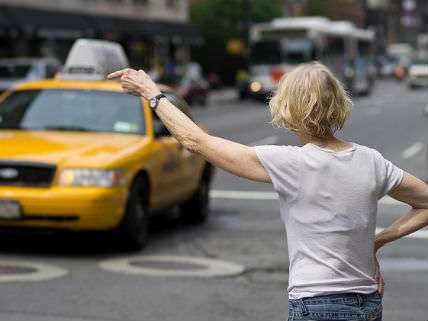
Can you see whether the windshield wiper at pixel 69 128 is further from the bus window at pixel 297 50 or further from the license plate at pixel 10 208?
the bus window at pixel 297 50

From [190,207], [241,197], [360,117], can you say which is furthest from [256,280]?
[360,117]

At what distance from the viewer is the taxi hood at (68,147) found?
9.62 metres

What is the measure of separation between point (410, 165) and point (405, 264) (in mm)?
10276

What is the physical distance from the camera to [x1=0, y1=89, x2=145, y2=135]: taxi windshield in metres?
10.8

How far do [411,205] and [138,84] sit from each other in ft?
3.70

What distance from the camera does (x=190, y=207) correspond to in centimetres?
1232

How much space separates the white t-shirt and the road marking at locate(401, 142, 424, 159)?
1815 cm

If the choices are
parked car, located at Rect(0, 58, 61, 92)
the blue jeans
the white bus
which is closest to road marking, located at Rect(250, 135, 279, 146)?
parked car, located at Rect(0, 58, 61, 92)

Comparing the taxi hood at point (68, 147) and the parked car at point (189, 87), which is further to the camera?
the parked car at point (189, 87)

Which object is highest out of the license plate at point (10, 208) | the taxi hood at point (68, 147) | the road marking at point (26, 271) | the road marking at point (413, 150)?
the taxi hood at point (68, 147)

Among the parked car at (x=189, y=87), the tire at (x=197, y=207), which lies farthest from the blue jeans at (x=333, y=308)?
the parked car at (x=189, y=87)

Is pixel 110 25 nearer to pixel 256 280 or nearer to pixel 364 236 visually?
pixel 256 280

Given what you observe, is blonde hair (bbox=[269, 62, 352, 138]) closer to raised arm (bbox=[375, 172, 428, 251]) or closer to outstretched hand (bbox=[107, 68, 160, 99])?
raised arm (bbox=[375, 172, 428, 251])

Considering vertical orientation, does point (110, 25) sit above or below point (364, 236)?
below
